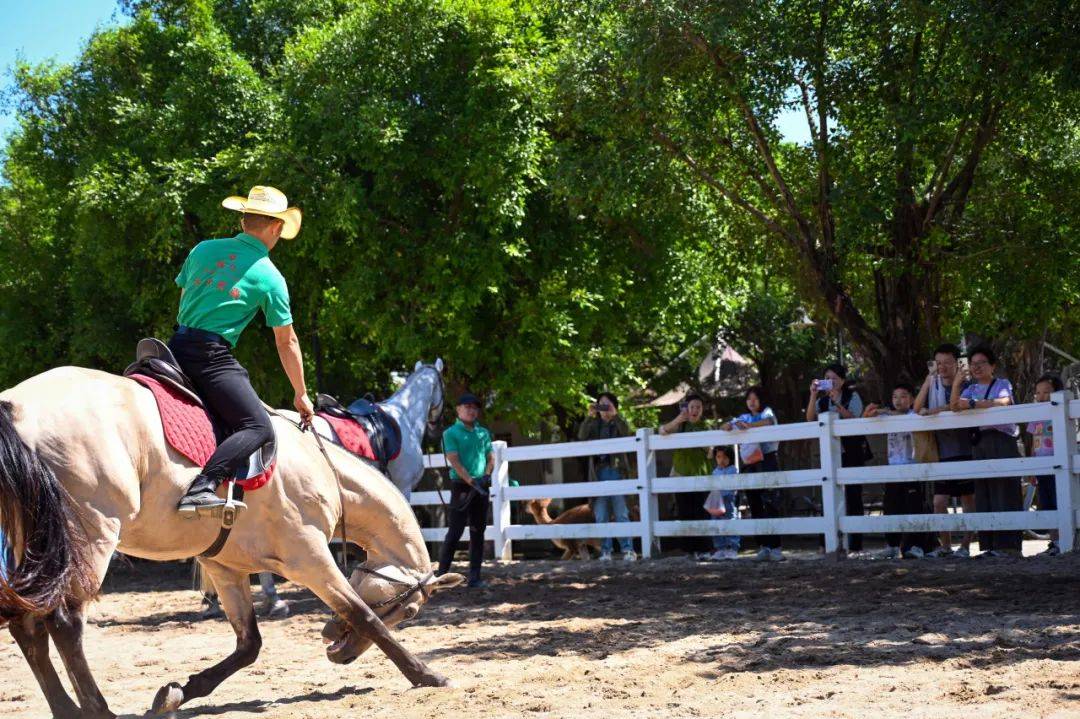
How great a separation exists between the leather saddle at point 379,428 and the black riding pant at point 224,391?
3745 millimetres

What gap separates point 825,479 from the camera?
1223cm

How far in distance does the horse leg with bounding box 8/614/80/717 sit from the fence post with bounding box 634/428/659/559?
9.42 metres

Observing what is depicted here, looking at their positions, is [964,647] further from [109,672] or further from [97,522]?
[109,672]

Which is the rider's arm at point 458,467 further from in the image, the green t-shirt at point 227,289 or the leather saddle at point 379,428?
the green t-shirt at point 227,289

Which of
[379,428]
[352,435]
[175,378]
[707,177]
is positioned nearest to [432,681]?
[175,378]

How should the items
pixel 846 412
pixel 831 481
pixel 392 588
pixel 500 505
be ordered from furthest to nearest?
1. pixel 500 505
2. pixel 846 412
3. pixel 831 481
4. pixel 392 588

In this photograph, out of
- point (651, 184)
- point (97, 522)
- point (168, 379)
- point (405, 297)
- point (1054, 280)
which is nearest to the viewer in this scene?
point (97, 522)

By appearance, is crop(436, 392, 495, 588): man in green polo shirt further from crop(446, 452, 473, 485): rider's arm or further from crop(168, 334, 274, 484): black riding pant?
crop(168, 334, 274, 484): black riding pant

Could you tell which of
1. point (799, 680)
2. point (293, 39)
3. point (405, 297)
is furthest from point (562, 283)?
point (799, 680)

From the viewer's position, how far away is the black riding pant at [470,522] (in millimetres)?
11914

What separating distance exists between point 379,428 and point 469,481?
6.74 ft

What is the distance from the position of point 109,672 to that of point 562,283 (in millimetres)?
12645

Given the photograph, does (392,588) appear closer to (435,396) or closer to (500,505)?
(435,396)

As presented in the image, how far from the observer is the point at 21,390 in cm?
518
